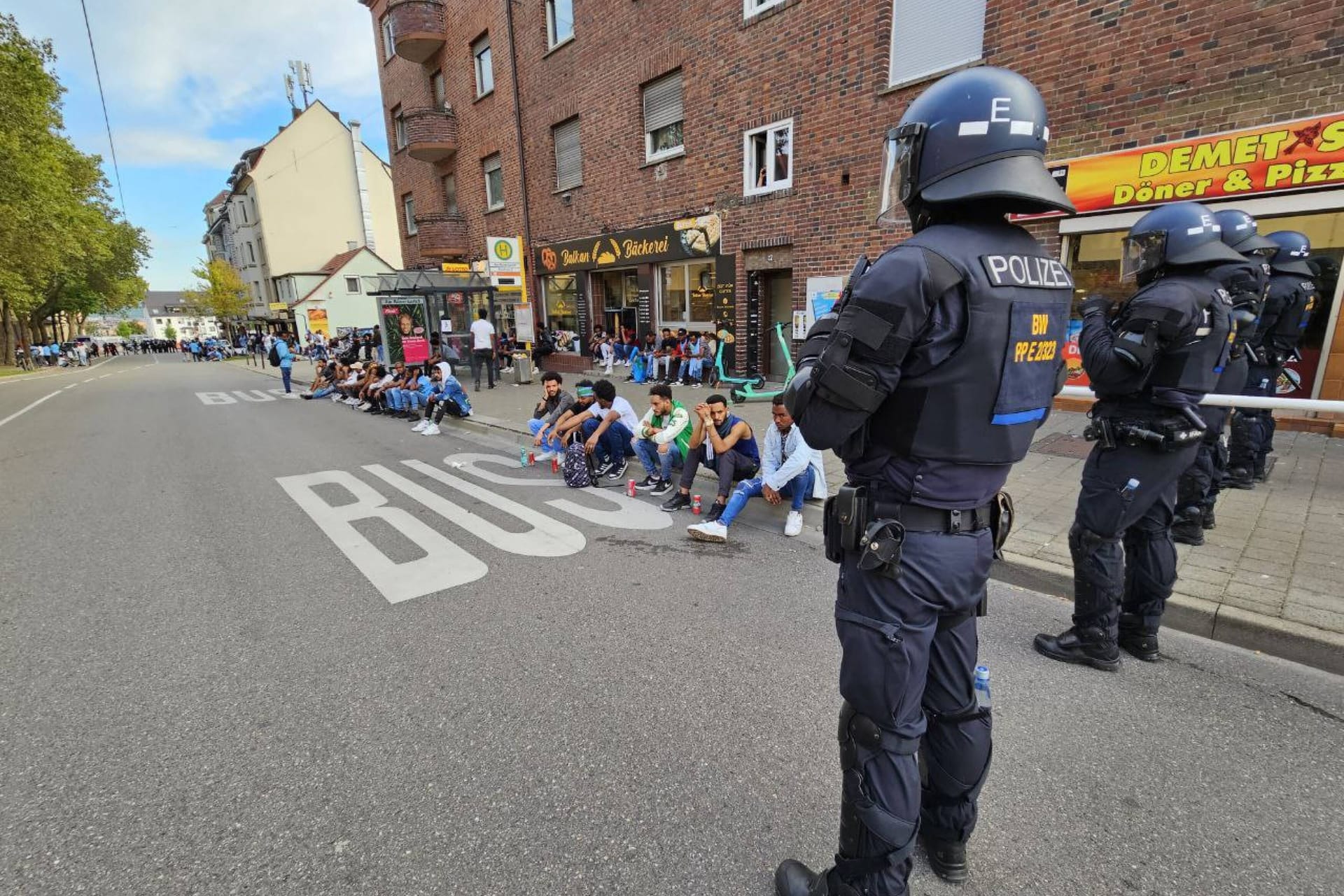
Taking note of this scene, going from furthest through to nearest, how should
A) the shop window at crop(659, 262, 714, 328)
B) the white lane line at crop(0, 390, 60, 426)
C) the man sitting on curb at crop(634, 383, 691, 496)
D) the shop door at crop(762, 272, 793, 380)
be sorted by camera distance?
the shop window at crop(659, 262, 714, 328) → the white lane line at crop(0, 390, 60, 426) → the shop door at crop(762, 272, 793, 380) → the man sitting on curb at crop(634, 383, 691, 496)

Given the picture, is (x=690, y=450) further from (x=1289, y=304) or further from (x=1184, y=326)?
(x=1289, y=304)

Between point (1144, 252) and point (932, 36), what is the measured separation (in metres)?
7.40

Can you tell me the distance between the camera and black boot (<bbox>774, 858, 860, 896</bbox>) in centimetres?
171

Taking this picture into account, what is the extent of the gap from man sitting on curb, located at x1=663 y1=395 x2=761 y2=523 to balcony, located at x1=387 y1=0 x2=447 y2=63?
19268 mm

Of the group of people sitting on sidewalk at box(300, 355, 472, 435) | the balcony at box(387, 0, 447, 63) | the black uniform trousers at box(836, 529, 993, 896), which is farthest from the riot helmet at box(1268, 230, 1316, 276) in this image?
the balcony at box(387, 0, 447, 63)

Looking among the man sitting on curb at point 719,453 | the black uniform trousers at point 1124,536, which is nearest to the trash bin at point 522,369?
the man sitting on curb at point 719,453

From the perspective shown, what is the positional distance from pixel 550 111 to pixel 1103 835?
17147mm

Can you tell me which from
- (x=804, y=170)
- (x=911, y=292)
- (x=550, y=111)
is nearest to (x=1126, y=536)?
(x=911, y=292)

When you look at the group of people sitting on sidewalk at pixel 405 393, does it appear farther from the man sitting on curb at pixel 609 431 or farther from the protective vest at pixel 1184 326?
the protective vest at pixel 1184 326

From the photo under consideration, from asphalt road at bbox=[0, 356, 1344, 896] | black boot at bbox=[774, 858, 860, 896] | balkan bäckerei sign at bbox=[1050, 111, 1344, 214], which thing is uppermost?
balkan bäckerei sign at bbox=[1050, 111, 1344, 214]

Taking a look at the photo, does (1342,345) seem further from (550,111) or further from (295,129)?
(295,129)

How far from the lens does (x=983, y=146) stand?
156 cm

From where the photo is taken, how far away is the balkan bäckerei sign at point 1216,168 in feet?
19.4

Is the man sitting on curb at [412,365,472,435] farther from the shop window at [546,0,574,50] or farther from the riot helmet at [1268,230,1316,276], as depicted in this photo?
the riot helmet at [1268,230,1316,276]
